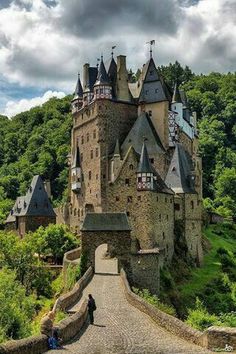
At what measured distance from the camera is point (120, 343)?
21.2m

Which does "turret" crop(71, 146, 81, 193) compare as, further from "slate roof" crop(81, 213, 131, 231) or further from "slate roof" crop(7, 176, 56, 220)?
"slate roof" crop(81, 213, 131, 231)

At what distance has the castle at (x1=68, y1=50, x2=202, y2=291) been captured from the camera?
58219 millimetres

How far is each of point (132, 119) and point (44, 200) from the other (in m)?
15.5

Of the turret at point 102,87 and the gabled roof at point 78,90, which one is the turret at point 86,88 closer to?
the gabled roof at point 78,90

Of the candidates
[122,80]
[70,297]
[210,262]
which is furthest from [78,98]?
[70,297]

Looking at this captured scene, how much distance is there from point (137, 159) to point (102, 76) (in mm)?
14768

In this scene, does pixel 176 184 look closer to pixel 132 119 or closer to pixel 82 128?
pixel 132 119

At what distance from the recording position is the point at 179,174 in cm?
6462


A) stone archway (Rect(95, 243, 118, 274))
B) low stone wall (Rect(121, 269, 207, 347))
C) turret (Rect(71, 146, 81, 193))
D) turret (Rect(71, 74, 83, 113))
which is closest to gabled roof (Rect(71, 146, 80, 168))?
turret (Rect(71, 146, 81, 193))

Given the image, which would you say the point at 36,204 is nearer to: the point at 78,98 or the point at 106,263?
the point at 78,98

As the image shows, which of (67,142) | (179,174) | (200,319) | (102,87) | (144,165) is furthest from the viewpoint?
(67,142)

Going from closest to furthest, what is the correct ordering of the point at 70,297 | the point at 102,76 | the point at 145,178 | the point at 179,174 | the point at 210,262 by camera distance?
the point at 70,297
the point at 145,178
the point at 179,174
the point at 210,262
the point at 102,76

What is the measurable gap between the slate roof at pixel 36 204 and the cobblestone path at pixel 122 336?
4469cm

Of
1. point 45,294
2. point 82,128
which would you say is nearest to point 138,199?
point 45,294
